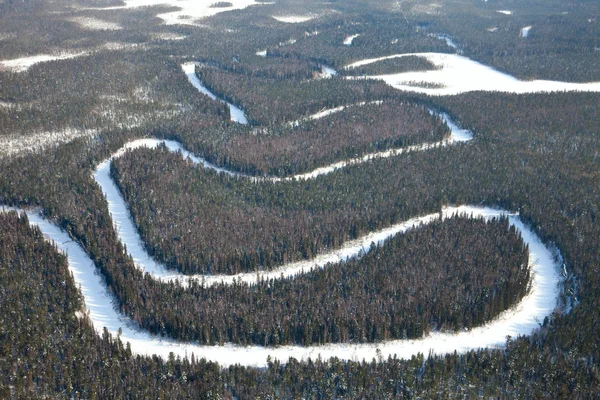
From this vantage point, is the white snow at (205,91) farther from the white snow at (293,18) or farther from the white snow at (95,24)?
the white snow at (293,18)

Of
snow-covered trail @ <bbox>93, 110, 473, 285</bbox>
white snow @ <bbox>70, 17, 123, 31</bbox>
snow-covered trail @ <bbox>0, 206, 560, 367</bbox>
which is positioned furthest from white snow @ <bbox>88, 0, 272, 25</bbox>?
snow-covered trail @ <bbox>0, 206, 560, 367</bbox>

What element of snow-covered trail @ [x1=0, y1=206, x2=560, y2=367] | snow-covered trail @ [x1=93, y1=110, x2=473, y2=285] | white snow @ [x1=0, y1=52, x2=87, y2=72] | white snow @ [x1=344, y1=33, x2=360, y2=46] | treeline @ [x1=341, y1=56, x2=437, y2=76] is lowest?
snow-covered trail @ [x1=0, y1=206, x2=560, y2=367]

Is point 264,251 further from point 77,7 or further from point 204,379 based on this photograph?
point 77,7

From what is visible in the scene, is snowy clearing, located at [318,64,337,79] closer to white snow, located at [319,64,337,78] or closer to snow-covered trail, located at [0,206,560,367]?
white snow, located at [319,64,337,78]

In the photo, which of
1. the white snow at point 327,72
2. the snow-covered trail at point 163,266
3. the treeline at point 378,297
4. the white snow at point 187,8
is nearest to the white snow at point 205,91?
the snow-covered trail at point 163,266

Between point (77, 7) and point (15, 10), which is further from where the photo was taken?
point (77, 7)

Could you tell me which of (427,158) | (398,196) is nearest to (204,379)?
(398,196)

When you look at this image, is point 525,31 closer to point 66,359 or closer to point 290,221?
point 290,221

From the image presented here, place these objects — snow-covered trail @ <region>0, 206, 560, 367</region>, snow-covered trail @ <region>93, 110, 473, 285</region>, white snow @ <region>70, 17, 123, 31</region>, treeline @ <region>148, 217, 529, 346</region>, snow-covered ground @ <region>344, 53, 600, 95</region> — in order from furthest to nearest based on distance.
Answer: white snow @ <region>70, 17, 123, 31</region>
snow-covered ground @ <region>344, 53, 600, 95</region>
snow-covered trail @ <region>93, 110, 473, 285</region>
treeline @ <region>148, 217, 529, 346</region>
snow-covered trail @ <region>0, 206, 560, 367</region>
